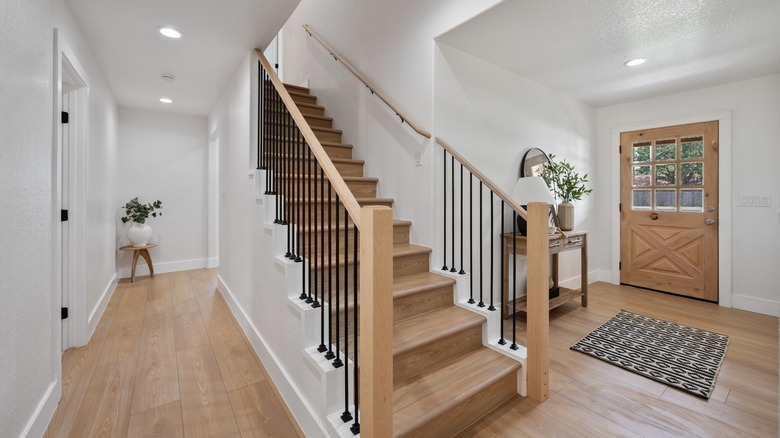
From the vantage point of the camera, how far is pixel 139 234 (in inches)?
172

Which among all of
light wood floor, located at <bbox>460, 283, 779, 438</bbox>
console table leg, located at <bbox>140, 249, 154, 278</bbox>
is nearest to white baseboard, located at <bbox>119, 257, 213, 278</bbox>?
console table leg, located at <bbox>140, 249, 154, 278</bbox>

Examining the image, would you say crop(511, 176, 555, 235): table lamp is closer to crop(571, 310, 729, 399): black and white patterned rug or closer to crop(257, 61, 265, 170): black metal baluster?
crop(571, 310, 729, 399): black and white patterned rug

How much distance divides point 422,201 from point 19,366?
2394 mm

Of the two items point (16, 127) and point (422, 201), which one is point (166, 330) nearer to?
point (16, 127)

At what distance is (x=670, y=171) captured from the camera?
13.0 feet

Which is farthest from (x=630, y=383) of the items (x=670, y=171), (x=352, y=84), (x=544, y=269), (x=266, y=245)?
(x=352, y=84)

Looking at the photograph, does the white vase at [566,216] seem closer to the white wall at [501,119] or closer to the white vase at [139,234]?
the white wall at [501,119]

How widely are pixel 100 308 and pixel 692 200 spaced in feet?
20.9

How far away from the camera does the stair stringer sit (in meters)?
1.97

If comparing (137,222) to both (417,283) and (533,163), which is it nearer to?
(417,283)

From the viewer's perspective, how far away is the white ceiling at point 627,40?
2180 mm

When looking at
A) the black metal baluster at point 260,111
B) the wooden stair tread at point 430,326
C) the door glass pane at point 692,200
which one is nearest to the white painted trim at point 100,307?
the black metal baluster at point 260,111

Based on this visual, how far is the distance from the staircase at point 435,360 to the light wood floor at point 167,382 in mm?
649

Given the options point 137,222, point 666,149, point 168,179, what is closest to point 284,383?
point 137,222
